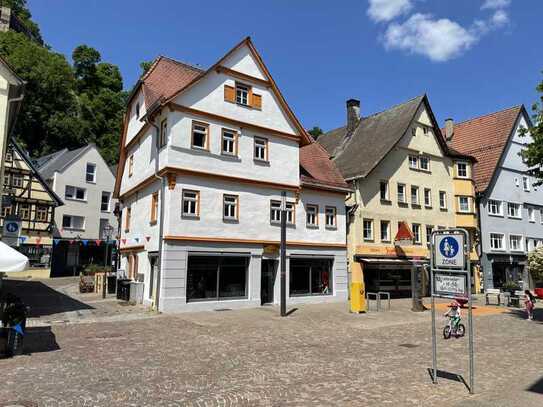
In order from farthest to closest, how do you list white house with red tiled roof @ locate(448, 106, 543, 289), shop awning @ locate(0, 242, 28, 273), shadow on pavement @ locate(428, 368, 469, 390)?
white house with red tiled roof @ locate(448, 106, 543, 289)
shop awning @ locate(0, 242, 28, 273)
shadow on pavement @ locate(428, 368, 469, 390)

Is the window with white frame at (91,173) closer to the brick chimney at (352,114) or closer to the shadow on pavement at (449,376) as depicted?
the brick chimney at (352,114)

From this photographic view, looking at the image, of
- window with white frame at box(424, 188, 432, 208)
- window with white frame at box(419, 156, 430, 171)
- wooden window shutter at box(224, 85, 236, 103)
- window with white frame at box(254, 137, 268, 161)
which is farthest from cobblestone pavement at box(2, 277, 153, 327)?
window with white frame at box(419, 156, 430, 171)

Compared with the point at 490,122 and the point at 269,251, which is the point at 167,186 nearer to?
the point at 269,251

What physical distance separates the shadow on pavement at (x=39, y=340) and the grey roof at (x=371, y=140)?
2013 centimetres

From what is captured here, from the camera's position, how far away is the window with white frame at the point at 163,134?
2040 cm

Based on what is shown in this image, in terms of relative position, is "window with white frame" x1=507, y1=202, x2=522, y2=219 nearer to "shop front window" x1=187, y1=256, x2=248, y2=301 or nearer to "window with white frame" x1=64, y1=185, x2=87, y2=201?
"shop front window" x1=187, y1=256, x2=248, y2=301

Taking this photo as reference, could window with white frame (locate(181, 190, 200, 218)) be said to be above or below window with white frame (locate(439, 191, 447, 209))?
below

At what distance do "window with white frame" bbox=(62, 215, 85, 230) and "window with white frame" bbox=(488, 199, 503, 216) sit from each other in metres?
39.5

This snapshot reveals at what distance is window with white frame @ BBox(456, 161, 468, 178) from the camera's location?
3450cm

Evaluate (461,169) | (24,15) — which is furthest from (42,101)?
(461,169)

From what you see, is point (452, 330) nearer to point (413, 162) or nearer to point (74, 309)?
Answer: point (74, 309)

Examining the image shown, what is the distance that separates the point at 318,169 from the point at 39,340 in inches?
734

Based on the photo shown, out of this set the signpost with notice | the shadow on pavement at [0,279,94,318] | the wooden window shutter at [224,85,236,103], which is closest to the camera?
the signpost with notice

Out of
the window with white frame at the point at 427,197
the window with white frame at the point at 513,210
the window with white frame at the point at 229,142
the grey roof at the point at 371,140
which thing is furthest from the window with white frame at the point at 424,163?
the window with white frame at the point at 229,142
